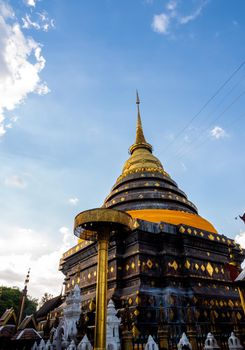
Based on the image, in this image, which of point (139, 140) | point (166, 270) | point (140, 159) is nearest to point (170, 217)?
point (166, 270)

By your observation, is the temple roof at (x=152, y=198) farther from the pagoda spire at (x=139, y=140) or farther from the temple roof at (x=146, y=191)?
the pagoda spire at (x=139, y=140)

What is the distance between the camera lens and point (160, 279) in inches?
646

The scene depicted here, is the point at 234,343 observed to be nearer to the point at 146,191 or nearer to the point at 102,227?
the point at 102,227

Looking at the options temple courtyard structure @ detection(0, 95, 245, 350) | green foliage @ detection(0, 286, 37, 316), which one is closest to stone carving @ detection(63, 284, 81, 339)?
temple courtyard structure @ detection(0, 95, 245, 350)

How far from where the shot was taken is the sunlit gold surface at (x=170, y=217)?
19.6 meters

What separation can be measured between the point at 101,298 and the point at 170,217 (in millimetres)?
9712

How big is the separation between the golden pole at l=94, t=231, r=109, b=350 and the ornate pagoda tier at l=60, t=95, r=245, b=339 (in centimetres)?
215

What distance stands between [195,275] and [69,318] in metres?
7.89

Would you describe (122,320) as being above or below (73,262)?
below

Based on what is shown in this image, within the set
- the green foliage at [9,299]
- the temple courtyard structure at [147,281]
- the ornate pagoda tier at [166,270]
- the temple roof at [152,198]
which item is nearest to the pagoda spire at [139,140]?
the temple roof at [152,198]

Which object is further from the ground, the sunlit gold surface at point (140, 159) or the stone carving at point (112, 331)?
the sunlit gold surface at point (140, 159)

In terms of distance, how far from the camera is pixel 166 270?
16547mm

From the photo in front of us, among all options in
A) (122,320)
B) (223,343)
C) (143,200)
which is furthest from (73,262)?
(223,343)

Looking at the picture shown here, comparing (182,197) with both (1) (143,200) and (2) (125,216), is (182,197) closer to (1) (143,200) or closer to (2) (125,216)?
(1) (143,200)
